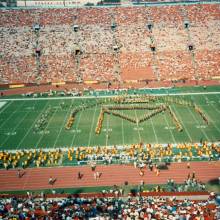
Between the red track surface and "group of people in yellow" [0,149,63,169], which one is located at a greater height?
"group of people in yellow" [0,149,63,169]

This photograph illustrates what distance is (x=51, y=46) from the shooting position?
55.1 metres

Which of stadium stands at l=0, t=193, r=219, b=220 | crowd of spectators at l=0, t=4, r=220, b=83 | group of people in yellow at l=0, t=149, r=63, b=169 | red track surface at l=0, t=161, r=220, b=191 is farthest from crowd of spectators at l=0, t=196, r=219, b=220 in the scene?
crowd of spectators at l=0, t=4, r=220, b=83

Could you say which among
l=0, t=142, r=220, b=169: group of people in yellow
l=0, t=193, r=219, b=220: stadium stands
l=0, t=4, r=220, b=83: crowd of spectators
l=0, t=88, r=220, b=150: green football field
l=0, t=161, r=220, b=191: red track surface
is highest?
l=0, t=4, r=220, b=83: crowd of spectators

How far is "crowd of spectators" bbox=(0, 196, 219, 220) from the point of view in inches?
629

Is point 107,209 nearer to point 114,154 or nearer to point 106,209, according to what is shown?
point 106,209

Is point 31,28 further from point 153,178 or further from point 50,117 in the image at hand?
point 153,178

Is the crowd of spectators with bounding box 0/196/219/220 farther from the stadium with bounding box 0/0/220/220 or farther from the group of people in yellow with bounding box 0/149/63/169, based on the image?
the group of people in yellow with bounding box 0/149/63/169

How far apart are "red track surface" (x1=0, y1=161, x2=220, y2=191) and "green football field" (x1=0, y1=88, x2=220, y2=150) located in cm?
413

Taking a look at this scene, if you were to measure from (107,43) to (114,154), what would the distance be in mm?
30991

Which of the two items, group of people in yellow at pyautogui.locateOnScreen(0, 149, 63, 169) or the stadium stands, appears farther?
group of people in yellow at pyautogui.locateOnScreen(0, 149, 63, 169)

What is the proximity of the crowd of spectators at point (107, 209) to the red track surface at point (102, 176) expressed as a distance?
18.8ft

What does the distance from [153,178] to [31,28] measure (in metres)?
40.5

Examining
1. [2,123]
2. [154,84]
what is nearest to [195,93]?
[154,84]

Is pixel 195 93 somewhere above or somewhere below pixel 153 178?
above
